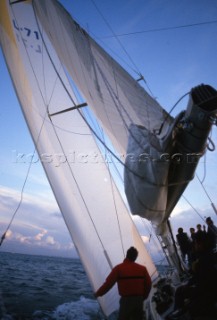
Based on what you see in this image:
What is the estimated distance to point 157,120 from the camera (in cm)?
395

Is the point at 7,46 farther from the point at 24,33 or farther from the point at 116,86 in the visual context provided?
the point at 116,86

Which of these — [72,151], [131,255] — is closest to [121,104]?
[72,151]

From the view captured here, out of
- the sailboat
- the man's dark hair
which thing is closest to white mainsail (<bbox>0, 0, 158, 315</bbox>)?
the sailboat

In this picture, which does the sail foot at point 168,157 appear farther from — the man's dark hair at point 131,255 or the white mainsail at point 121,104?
the man's dark hair at point 131,255

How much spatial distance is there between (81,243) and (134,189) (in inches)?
66.6

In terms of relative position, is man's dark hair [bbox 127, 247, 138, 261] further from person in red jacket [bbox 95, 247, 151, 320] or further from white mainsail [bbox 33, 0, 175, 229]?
white mainsail [bbox 33, 0, 175, 229]

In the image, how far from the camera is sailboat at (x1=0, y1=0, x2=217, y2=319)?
304cm

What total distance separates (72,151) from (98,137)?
2.56 meters

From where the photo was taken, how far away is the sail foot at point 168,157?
2762 mm

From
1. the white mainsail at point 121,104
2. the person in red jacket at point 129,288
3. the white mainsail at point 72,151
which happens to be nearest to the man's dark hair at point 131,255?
the person in red jacket at point 129,288

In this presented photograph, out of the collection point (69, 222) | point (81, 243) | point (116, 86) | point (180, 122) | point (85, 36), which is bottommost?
point (81, 243)

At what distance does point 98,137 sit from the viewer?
3576 millimetres

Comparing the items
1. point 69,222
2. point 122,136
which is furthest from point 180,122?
point 69,222

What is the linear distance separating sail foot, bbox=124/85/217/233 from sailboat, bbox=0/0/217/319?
1 cm
